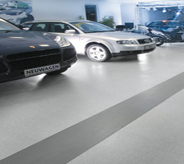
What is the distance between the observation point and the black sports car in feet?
8.88

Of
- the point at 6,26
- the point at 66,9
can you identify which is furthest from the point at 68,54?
the point at 66,9

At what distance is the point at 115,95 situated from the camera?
2.84 metres

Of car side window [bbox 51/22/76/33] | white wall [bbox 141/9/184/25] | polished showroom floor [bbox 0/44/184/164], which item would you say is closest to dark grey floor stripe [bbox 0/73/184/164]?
polished showroom floor [bbox 0/44/184/164]

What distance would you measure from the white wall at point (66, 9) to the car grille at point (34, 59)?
907 cm

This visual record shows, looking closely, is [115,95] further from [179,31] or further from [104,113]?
[179,31]

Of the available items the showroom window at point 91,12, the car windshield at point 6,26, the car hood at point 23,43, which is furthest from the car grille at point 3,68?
the showroom window at point 91,12

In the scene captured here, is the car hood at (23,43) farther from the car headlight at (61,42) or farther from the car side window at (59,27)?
the car side window at (59,27)

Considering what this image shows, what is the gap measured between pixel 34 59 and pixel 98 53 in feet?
8.48

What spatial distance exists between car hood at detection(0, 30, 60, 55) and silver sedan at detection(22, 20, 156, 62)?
2032mm

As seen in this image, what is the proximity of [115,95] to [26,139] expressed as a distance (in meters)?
1.39

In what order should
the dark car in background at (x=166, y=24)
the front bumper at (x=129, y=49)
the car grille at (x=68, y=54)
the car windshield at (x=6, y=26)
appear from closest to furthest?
the car grille at (x=68, y=54), the car windshield at (x=6, y=26), the front bumper at (x=129, y=49), the dark car in background at (x=166, y=24)

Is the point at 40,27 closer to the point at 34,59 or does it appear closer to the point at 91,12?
the point at 34,59

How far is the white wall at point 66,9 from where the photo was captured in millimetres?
11516

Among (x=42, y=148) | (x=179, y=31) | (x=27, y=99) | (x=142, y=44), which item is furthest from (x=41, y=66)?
(x=179, y=31)
